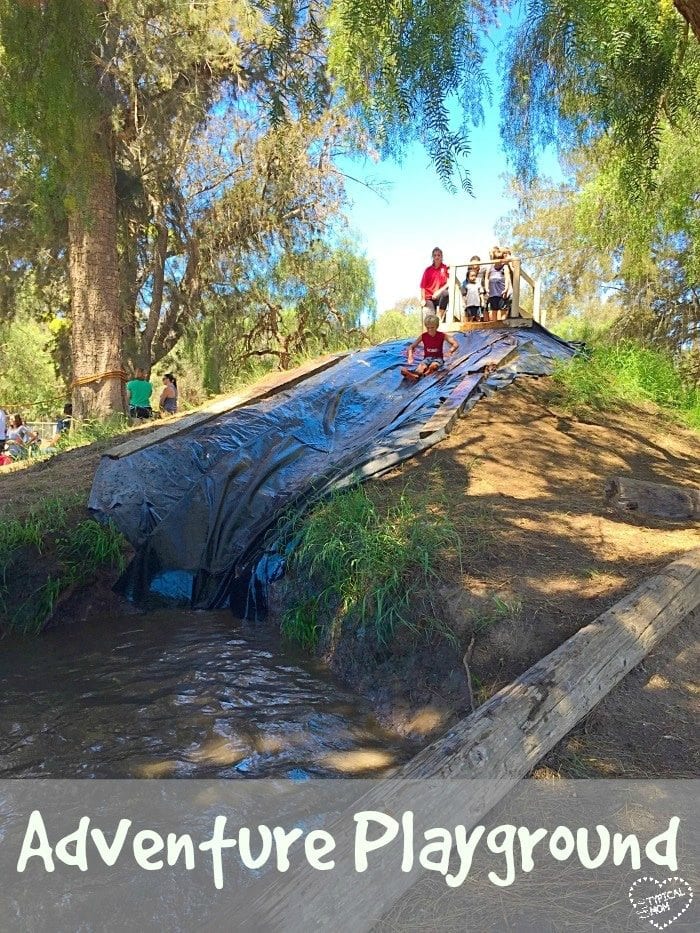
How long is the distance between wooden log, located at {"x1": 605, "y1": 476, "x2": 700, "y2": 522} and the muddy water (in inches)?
119

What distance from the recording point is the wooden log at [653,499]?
593cm

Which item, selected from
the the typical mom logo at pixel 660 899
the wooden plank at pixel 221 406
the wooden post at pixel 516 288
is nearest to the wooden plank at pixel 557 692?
the the typical mom logo at pixel 660 899

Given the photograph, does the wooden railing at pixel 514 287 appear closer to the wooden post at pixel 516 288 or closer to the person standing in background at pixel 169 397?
the wooden post at pixel 516 288

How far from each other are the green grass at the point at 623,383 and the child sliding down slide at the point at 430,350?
148cm

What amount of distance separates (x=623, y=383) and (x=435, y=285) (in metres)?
3.21

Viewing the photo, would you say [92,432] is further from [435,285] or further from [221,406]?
[435,285]

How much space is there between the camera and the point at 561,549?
496 centimetres

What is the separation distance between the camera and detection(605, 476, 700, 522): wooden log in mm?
5934

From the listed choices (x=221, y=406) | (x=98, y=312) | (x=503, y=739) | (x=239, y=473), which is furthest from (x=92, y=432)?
(x=503, y=739)

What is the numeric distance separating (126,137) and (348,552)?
32.4 ft

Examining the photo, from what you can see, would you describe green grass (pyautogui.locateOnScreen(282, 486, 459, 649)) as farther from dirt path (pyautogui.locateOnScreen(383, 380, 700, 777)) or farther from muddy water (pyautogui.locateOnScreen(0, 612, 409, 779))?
muddy water (pyautogui.locateOnScreen(0, 612, 409, 779))

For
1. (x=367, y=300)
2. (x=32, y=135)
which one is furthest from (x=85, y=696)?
(x=367, y=300)

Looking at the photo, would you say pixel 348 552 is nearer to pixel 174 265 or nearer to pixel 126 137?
pixel 126 137

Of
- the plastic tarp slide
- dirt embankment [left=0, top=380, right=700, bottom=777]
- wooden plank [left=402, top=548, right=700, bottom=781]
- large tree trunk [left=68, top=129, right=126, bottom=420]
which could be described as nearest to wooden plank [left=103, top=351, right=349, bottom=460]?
the plastic tarp slide
